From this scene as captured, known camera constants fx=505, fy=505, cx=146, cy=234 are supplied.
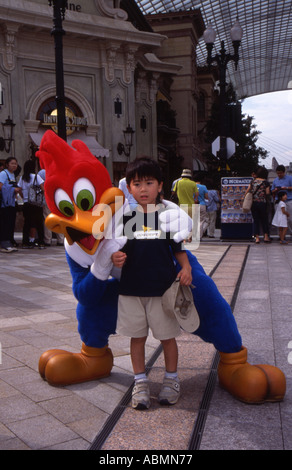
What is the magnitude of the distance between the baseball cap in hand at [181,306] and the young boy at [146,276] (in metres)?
0.05

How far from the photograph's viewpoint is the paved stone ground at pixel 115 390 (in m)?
2.32

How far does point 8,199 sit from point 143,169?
24.2 feet

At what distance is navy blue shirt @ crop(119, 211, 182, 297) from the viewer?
2.71m

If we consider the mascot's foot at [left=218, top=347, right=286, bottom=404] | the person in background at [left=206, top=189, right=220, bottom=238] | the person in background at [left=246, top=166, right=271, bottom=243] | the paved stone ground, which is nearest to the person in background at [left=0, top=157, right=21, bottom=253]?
the paved stone ground

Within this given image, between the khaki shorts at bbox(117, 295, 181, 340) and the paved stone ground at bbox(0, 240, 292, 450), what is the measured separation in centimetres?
39

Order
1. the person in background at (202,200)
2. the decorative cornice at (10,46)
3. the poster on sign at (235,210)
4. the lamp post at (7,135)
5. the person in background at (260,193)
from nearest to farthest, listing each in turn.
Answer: the person in background at (260,193)
the person in background at (202,200)
the poster on sign at (235,210)
the lamp post at (7,135)
the decorative cornice at (10,46)

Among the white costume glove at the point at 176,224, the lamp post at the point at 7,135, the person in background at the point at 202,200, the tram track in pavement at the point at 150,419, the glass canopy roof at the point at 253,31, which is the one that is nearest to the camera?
the tram track in pavement at the point at 150,419

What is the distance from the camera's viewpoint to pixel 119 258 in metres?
2.62

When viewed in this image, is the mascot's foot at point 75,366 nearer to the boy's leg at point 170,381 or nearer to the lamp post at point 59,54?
the boy's leg at point 170,381

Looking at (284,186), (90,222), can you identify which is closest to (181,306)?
(90,222)

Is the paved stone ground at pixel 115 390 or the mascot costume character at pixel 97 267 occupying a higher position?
the mascot costume character at pixel 97 267

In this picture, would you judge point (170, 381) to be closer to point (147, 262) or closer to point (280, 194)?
point (147, 262)

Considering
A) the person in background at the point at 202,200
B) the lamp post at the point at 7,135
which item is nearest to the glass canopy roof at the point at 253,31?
the lamp post at the point at 7,135

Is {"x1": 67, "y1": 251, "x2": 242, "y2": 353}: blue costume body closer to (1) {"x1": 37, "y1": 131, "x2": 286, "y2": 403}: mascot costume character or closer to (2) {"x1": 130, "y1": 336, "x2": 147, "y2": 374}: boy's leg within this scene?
(1) {"x1": 37, "y1": 131, "x2": 286, "y2": 403}: mascot costume character
